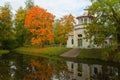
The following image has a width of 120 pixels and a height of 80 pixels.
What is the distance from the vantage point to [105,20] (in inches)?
1566

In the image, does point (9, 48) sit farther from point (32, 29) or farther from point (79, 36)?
point (79, 36)

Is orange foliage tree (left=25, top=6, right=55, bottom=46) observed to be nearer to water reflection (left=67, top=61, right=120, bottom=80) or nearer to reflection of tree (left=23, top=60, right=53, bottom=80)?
water reflection (left=67, top=61, right=120, bottom=80)

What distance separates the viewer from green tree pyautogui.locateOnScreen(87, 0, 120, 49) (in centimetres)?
3856

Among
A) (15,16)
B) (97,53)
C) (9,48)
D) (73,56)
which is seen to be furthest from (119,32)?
(15,16)

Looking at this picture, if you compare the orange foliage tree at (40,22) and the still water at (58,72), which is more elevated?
the orange foliage tree at (40,22)

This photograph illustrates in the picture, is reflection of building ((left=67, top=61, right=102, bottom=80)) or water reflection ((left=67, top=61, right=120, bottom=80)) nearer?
water reflection ((left=67, top=61, right=120, bottom=80))

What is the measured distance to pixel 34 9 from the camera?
68.0 meters

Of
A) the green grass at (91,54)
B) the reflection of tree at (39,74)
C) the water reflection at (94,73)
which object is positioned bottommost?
the water reflection at (94,73)

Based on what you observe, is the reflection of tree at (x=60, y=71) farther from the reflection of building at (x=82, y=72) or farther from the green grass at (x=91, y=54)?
the green grass at (x=91, y=54)

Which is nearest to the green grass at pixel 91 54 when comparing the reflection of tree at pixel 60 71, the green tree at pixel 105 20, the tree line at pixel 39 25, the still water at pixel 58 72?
the green tree at pixel 105 20

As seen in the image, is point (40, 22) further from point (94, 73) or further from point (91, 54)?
point (94, 73)

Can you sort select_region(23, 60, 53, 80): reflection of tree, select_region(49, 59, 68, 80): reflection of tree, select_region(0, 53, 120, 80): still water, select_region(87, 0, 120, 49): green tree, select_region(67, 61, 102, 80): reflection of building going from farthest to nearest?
1. select_region(87, 0, 120, 49): green tree
2. select_region(67, 61, 102, 80): reflection of building
3. select_region(49, 59, 68, 80): reflection of tree
4. select_region(0, 53, 120, 80): still water
5. select_region(23, 60, 53, 80): reflection of tree

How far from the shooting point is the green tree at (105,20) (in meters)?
38.6

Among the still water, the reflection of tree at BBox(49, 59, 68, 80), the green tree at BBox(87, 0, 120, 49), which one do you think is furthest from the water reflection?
the green tree at BBox(87, 0, 120, 49)
